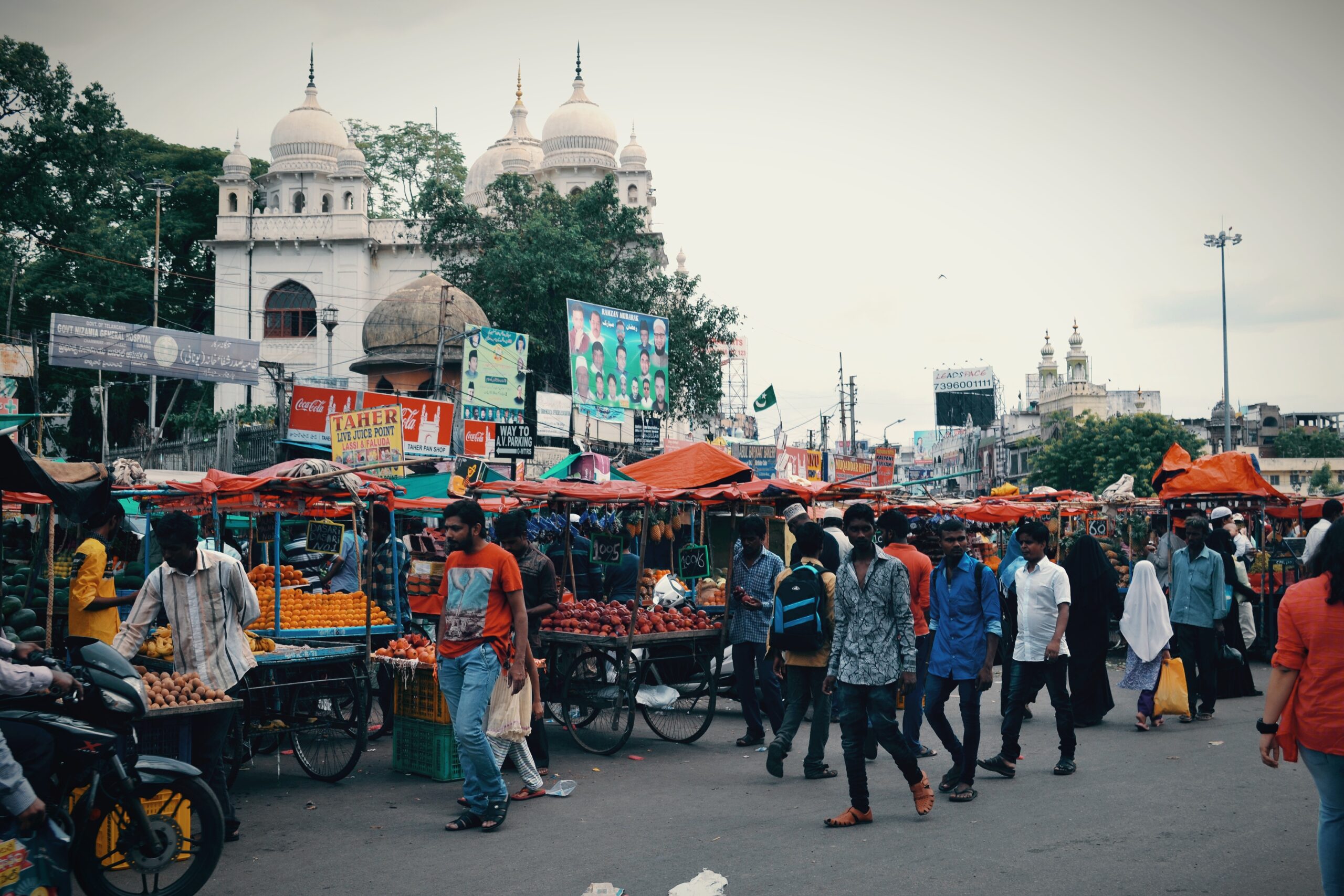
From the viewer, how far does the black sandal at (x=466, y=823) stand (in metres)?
6.34

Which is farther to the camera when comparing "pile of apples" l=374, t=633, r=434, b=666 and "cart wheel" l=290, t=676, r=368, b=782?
"pile of apples" l=374, t=633, r=434, b=666

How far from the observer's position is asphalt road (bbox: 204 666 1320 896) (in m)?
5.31

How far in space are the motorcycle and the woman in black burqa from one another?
6.47 m

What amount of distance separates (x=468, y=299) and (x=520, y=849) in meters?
26.5

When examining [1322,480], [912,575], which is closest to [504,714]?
[912,575]

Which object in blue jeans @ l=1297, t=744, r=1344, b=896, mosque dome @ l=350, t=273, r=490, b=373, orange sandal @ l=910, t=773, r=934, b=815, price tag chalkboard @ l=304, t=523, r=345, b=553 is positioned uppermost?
mosque dome @ l=350, t=273, r=490, b=373

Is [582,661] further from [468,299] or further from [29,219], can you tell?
[29,219]

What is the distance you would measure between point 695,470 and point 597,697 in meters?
3.41

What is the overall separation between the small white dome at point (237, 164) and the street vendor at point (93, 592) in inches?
1457

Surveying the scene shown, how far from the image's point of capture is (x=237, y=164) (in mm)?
40906

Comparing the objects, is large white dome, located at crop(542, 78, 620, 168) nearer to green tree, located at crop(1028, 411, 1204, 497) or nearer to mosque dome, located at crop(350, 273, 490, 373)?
mosque dome, located at crop(350, 273, 490, 373)

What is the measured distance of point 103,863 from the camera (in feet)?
16.1

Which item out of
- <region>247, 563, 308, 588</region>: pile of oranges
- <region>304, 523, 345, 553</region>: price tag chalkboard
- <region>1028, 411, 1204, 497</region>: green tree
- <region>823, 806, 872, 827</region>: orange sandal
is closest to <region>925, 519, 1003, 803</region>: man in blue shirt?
<region>823, 806, 872, 827</region>: orange sandal

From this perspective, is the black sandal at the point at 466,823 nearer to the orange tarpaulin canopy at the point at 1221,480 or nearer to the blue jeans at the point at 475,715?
the blue jeans at the point at 475,715
